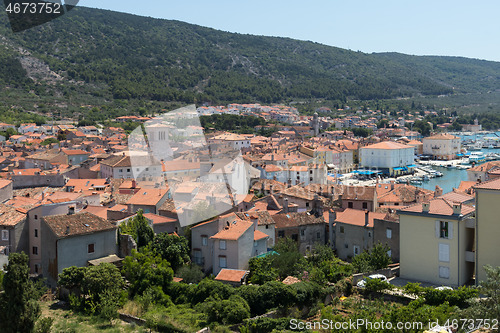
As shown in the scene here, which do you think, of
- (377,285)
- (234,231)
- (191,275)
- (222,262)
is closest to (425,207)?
(377,285)

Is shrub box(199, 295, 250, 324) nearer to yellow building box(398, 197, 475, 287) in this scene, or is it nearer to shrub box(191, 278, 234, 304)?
shrub box(191, 278, 234, 304)

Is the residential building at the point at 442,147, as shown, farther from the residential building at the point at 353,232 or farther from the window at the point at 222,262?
the window at the point at 222,262

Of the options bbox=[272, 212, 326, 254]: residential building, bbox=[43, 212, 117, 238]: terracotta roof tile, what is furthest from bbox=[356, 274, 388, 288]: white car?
bbox=[43, 212, 117, 238]: terracotta roof tile

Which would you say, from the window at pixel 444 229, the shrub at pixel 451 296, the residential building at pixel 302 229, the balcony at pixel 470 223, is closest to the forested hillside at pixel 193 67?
the residential building at pixel 302 229

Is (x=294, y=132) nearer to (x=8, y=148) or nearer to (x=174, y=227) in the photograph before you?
A: (x=8, y=148)

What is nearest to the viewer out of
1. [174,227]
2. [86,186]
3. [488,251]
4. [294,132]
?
[488,251]

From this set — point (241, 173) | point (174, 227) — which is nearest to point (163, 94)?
point (241, 173)
